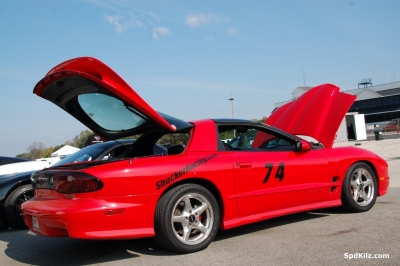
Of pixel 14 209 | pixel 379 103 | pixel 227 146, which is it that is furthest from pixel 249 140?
pixel 379 103

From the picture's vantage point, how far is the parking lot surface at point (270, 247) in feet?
12.8

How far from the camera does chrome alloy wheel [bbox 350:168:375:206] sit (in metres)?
5.80

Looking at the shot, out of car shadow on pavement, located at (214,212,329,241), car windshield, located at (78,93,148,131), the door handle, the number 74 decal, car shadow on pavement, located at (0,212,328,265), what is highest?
car windshield, located at (78,93,148,131)

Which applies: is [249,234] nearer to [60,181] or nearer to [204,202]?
[204,202]

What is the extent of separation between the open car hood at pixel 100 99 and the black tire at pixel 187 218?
0.82 metres

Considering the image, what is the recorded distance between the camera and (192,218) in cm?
436

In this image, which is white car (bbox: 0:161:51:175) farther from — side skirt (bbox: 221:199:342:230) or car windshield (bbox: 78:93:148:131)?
Answer: side skirt (bbox: 221:199:342:230)

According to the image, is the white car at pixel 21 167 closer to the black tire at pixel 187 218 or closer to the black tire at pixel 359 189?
the black tire at pixel 187 218

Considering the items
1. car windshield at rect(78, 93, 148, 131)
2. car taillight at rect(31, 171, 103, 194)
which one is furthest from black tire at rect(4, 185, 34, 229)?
car taillight at rect(31, 171, 103, 194)

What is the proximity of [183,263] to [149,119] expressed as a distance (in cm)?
159

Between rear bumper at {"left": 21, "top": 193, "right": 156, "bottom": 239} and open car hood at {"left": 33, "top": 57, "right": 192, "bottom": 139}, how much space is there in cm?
101

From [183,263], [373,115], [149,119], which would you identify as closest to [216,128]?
[149,119]

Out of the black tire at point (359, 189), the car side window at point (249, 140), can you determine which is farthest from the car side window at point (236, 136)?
the black tire at point (359, 189)

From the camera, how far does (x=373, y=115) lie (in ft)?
202
